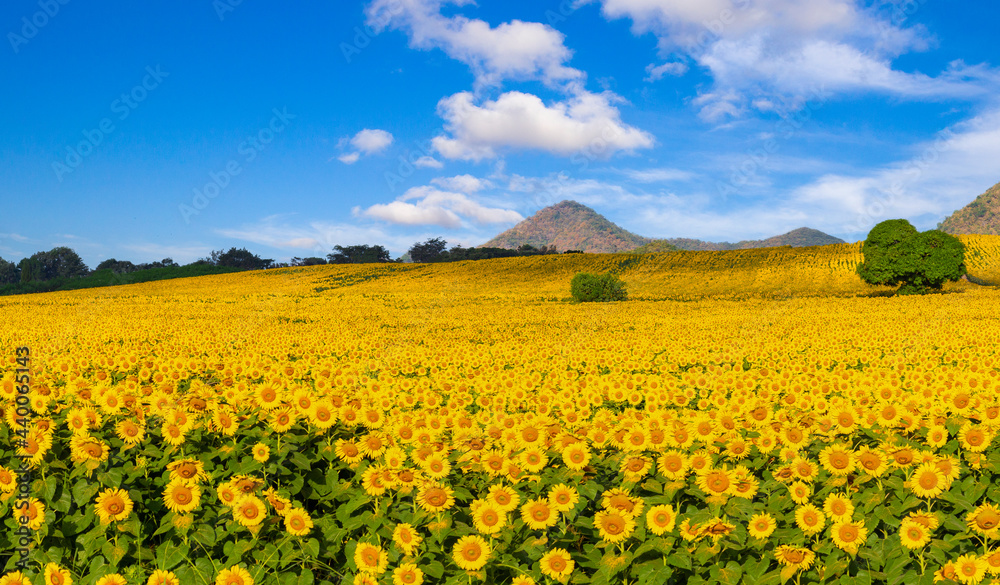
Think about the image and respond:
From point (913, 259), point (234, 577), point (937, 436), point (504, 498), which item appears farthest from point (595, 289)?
point (234, 577)

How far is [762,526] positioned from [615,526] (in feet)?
3.09

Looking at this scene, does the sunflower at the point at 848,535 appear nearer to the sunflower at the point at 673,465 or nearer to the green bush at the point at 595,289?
the sunflower at the point at 673,465

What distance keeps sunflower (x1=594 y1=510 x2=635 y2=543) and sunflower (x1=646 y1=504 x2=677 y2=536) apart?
12 centimetres

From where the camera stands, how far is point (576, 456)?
3.74 metres

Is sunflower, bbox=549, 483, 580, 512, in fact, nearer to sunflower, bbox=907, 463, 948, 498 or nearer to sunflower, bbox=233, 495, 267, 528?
sunflower, bbox=233, 495, 267, 528

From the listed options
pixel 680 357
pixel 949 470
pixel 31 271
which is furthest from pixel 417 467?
pixel 31 271

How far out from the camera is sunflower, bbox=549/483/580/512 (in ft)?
10.8

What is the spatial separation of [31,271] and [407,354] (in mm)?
115446

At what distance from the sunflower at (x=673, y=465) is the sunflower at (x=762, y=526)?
485mm

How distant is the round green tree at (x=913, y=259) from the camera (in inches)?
1672

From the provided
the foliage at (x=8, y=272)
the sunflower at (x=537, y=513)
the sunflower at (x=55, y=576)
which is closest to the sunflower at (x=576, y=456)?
the sunflower at (x=537, y=513)

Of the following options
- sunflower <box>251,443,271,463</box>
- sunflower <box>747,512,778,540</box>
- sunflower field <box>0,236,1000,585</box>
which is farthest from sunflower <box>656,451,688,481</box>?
sunflower <box>251,443,271,463</box>

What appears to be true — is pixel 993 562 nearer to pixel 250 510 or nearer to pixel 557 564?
pixel 557 564

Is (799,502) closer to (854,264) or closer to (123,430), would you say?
(123,430)
